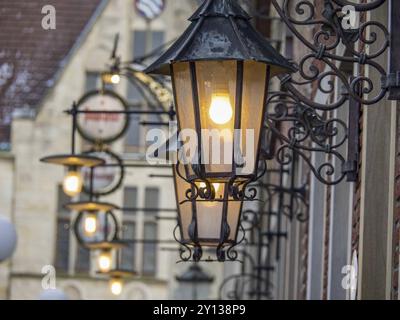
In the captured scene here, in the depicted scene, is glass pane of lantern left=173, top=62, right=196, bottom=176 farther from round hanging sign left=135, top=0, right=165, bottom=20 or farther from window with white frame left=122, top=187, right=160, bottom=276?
window with white frame left=122, top=187, right=160, bottom=276

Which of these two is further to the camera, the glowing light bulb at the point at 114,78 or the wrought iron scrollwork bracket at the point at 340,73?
the glowing light bulb at the point at 114,78

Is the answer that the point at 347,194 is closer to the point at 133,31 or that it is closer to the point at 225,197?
the point at 225,197

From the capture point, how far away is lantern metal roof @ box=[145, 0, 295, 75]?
7973 millimetres

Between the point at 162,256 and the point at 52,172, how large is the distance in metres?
3.55

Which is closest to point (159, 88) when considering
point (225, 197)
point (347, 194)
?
point (347, 194)

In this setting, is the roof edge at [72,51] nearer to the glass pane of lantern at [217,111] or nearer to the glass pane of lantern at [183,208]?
the glass pane of lantern at [183,208]

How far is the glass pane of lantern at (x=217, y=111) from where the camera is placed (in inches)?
320

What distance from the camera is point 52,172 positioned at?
49.2 m

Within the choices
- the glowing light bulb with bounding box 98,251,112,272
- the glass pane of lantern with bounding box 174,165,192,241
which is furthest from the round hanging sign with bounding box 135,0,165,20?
the glass pane of lantern with bounding box 174,165,192,241

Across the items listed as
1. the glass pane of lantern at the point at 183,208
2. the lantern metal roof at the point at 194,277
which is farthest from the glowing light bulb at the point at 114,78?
the lantern metal roof at the point at 194,277

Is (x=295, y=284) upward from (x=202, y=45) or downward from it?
downward

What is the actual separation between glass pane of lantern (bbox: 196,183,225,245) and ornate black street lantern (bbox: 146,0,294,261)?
808 millimetres

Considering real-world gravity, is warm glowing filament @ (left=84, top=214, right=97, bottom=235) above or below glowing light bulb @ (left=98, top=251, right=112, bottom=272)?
above

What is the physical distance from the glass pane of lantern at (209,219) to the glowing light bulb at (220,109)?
969 millimetres
